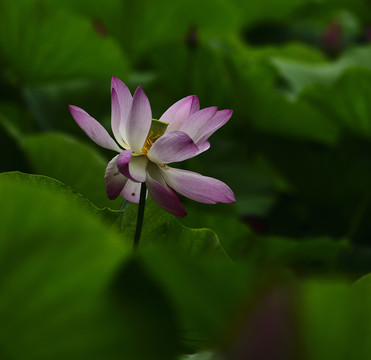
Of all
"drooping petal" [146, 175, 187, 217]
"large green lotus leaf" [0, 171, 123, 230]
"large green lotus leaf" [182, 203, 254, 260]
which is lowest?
"drooping petal" [146, 175, 187, 217]

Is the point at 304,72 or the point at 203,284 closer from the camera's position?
the point at 203,284

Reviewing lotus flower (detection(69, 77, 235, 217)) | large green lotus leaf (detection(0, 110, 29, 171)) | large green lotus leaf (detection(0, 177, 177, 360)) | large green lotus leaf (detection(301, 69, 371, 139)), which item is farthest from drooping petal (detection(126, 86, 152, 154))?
large green lotus leaf (detection(301, 69, 371, 139))

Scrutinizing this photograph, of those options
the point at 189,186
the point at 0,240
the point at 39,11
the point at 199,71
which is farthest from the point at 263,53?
the point at 0,240

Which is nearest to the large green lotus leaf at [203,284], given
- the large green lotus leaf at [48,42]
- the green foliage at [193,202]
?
the green foliage at [193,202]

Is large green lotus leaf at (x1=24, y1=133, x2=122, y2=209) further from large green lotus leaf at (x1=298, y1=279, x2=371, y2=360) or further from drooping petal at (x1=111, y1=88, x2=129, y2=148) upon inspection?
large green lotus leaf at (x1=298, y1=279, x2=371, y2=360)

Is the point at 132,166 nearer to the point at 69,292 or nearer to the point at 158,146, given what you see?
the point at 158,146

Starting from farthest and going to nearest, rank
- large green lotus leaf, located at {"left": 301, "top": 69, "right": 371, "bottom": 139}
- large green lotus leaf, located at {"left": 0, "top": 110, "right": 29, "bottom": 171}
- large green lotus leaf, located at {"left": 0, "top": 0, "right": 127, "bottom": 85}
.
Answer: large green lotus leaf, located at {"left": 0, "top": 0, "right": 127, "bottom": 85}
large green lotus leaf, located at {"left": 301, "top": 69, "right": 371, "bottom": 139}
large green lotus leaf, located at {"left": 0, "top": 110, "right": 29, "bottom": 171}

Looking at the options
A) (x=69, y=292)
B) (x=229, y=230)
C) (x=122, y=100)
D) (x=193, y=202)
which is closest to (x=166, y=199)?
(x=122, y=100)
